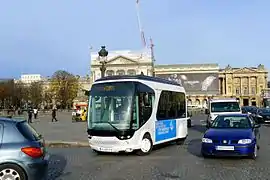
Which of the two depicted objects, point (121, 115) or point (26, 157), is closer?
point (26, 157)

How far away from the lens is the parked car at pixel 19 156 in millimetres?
8258

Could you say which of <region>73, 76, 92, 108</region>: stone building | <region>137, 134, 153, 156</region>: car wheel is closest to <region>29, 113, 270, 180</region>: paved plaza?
<region>137, 134, 153, 156</region>: car wheel

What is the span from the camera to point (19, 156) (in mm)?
8258

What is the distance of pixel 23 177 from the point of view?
830 centimetres

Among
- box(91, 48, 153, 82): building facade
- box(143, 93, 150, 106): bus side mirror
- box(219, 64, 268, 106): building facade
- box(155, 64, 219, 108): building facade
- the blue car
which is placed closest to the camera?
the blue car

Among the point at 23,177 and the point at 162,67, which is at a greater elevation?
the point at 162,67

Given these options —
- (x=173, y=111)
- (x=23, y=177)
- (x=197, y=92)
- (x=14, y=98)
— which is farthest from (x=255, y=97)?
(x=23, y=177)

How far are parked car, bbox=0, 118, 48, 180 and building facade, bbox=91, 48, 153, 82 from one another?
443 ft

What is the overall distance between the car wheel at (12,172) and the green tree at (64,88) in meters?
101

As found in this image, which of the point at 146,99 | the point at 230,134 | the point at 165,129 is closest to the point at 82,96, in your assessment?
the point at 165,129

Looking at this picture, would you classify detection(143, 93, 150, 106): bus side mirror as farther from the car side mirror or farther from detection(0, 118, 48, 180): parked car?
detection(0, 118, 48, 180): parked car

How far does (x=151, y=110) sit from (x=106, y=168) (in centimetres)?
463

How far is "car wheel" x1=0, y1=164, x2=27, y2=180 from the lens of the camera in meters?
8.29

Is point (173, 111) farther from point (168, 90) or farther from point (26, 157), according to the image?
point (26, 157)
